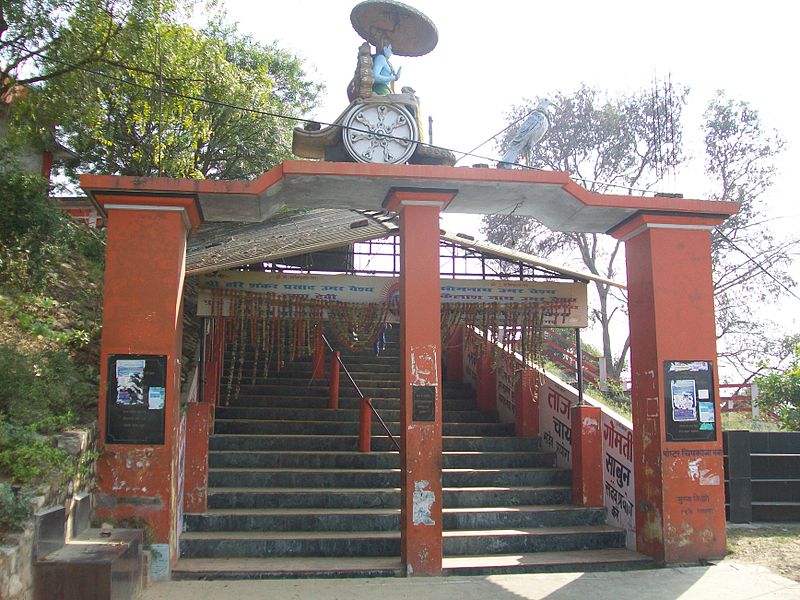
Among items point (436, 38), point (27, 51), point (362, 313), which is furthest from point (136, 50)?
point (362, 313)

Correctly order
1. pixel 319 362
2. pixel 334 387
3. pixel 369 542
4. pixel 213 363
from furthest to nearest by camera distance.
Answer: pixel 319 362, pixel 334 387, pixel 213 363, pixel 369 542

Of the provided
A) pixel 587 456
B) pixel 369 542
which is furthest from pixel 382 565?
pixel 587 456

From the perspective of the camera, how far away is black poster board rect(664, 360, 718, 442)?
24.3 ft

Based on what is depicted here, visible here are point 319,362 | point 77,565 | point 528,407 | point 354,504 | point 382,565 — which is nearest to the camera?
point 77,565

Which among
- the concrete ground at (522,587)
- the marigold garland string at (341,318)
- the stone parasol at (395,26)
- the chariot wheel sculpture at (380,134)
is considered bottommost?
the concrete ground at (522,587)

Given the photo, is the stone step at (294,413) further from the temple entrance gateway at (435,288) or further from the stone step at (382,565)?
the stone step at (382,565)

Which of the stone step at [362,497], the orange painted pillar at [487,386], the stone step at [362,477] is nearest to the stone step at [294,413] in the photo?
the orange painted pillar at [487,386]

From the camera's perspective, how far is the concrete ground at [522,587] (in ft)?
20.3

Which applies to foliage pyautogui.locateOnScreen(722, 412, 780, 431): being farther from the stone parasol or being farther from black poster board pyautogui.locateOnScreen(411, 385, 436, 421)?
the stone parasol

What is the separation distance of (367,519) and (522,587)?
2008 mm

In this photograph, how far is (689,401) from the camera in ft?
24.6

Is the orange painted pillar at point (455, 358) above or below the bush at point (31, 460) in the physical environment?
above

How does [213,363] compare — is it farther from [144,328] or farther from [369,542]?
[369,542]

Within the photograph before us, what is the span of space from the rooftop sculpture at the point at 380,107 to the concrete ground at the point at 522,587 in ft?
15.5
